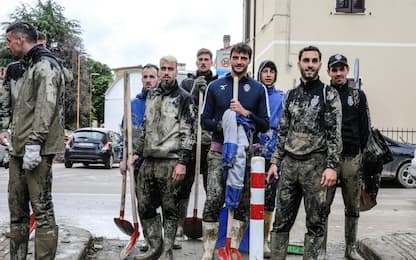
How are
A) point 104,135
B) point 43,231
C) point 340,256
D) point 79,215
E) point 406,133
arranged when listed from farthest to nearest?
point 104,135, point 406,133, point 79,215, point 340,256, point 43,231

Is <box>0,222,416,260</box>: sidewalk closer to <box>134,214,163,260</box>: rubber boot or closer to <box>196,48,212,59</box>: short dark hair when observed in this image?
<box>134,214,163,260</box>: rubber boot

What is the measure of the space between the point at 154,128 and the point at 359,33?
52.8ft

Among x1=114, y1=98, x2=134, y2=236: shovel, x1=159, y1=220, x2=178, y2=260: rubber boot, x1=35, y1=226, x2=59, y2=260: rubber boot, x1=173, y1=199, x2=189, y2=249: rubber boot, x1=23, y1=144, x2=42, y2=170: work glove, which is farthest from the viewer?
x1=173, y1=199, x2=189, y2=249: rubber boot

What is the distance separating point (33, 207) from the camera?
5219 millimetres

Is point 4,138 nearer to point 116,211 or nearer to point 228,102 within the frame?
point 228,102

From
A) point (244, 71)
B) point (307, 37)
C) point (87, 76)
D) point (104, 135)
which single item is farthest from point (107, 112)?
point (244, 71)

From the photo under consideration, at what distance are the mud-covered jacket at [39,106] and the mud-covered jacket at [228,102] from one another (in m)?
1.38

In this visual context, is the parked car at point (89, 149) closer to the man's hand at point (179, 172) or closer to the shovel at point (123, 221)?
the shovel at point (123, 221)

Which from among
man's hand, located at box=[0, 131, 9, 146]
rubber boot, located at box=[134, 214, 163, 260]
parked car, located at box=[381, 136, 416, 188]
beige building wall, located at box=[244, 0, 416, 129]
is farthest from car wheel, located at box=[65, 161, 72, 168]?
man's hand, located at box=[0, 131, 9, 146]

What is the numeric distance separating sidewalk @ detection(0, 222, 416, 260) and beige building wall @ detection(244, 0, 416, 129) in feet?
45.7

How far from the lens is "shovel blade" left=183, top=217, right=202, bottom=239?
718 cm

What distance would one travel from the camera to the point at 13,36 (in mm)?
5309

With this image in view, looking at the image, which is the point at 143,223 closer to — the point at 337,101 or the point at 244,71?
the point at 244,71

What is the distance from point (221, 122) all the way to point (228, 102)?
0.68 ft
